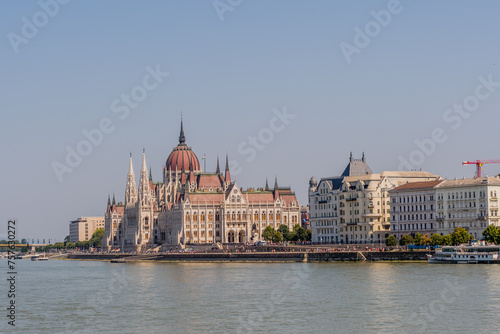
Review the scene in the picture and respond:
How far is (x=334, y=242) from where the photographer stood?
586ft

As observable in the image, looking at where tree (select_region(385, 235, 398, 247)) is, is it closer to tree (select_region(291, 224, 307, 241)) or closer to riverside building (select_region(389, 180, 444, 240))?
riverside building (select_region(389, 180, 444, 240))

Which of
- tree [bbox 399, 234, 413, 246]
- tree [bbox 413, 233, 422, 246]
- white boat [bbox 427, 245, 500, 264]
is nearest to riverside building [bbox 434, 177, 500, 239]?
tree [bbox 399, 234, 413, 246]

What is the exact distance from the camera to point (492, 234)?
441 feet

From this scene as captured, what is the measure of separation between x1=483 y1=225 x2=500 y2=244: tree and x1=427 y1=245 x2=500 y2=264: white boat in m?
7.28

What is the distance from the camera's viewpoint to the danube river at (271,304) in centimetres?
5991

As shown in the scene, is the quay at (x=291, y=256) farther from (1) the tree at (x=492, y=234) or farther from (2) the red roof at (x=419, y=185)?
(2) the red roof at (x=419, y=185)

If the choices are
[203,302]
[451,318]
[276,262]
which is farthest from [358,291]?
[276,262]

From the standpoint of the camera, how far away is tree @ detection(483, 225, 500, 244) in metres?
134

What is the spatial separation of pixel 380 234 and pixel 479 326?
360 feet

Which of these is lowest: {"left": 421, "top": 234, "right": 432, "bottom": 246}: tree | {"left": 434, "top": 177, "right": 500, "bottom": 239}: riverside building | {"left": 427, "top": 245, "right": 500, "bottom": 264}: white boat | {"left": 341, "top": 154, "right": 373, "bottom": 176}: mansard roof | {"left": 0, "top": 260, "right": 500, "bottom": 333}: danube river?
{"left": 0, "top": 260, "right": 500, "bottom": 333}: danube river

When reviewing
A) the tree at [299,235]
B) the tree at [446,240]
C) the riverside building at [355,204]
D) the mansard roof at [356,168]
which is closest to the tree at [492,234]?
the tree at [446,240]

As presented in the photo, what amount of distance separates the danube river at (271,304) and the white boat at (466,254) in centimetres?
1890

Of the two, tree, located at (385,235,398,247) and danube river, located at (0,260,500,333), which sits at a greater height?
tree, located at (385,235,398,247)

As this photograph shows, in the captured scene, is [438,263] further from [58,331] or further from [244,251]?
[58,331]
